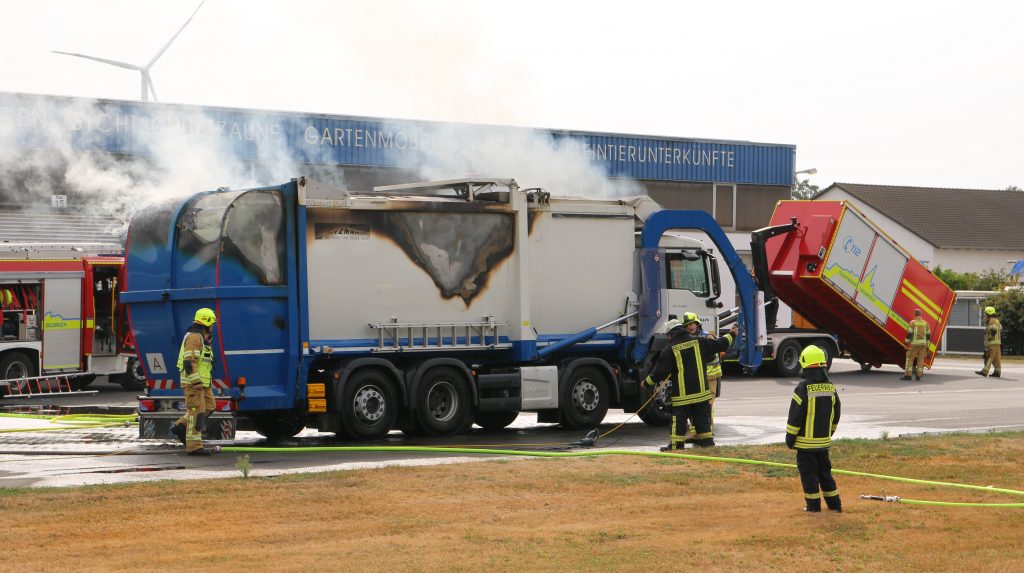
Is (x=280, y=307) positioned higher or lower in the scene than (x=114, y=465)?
higher

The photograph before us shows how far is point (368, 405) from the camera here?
16500 millimetres

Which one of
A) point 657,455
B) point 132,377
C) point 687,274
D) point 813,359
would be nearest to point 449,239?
point 687,274

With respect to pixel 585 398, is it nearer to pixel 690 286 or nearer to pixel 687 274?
pixel 690 286

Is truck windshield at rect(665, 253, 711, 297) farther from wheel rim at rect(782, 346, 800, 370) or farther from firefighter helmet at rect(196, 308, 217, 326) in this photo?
wheel rim at rect(782, 346, 800, 370)

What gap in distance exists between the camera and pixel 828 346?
103ft

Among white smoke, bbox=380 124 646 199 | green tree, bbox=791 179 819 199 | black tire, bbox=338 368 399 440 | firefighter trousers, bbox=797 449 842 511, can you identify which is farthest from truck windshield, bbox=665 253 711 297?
green tree, bbox=791 179 819 199

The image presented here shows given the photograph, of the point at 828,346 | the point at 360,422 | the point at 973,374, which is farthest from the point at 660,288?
the point at 973,374

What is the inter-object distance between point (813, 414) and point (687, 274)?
353 inches

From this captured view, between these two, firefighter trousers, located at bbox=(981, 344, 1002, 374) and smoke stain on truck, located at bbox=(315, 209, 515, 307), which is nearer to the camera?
smoke stain on truck, located at bbox=(315, 209, 515, 307)

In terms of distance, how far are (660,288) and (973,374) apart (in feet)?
54.9

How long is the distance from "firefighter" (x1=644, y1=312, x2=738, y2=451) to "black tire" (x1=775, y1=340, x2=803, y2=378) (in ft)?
53.4

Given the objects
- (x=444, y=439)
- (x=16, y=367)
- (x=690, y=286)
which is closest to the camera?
(x=444, y=439)

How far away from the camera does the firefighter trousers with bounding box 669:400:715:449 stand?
15125 millimetres

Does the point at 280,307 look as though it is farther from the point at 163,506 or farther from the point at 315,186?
the point at 163,506
